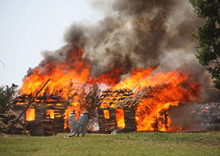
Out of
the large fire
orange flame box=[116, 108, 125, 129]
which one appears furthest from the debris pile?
orange flame box=[116, 108, 125, 129]

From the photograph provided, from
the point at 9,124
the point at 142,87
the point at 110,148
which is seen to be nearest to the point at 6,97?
the point at 9,124

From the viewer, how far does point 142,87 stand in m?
27.4

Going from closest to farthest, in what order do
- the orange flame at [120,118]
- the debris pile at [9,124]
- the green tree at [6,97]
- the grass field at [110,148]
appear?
1. the grass field at [110,148]
2. the debris pile at [9,124]
3. the orange flame at [120,118]
4. the green tree at [6,97]

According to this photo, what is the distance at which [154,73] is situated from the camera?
29.5 meters

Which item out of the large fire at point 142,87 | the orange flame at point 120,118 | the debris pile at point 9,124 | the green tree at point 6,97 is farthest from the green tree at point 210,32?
the green tree at point 6,97

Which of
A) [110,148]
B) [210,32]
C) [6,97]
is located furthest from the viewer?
[6,97]

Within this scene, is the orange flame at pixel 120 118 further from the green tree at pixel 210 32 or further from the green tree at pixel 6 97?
the green tree at pixel 6 97

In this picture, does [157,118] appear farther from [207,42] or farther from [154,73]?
[207,42]

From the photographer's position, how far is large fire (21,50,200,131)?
1034 inches

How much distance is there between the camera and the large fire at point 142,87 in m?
26.3

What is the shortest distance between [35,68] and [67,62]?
5462 mm

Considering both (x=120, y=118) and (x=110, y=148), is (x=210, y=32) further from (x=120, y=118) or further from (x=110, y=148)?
(x=120, y=118)

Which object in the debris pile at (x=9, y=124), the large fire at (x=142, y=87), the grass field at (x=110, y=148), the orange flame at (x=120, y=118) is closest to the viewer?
the grass field at (x=110, y=148)

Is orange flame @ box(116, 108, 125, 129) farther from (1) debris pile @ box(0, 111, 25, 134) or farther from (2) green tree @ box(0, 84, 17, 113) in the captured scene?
(2) green tree @ box(0, 84, 17, 113)
